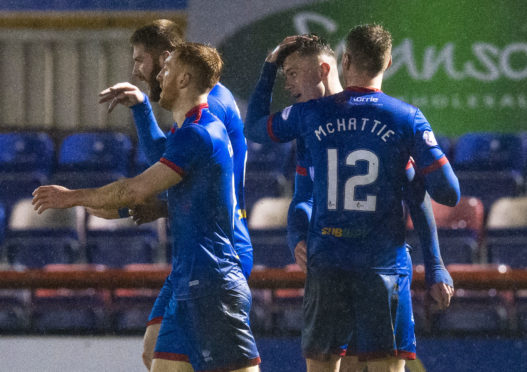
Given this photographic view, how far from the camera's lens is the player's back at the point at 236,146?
295 centimetres

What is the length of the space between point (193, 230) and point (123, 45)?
773 cm

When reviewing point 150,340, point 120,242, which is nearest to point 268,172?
point 120,242

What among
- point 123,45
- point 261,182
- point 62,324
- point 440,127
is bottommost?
point 62,324

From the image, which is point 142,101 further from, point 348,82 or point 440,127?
point 440,127

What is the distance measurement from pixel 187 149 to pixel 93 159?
5098 millimetres

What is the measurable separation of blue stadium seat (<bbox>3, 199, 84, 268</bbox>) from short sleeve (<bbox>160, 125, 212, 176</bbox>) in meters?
4.58

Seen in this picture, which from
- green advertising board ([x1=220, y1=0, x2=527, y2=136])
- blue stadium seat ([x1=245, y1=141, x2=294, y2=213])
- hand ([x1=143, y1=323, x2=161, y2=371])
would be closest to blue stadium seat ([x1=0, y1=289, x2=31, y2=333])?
blue stadium seat ([x1=245, y1=141, x2=294, y2=213])

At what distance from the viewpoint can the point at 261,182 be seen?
7312 millimetres

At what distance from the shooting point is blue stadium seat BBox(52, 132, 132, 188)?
739cm

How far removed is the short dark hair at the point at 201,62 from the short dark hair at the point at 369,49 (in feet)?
1.61

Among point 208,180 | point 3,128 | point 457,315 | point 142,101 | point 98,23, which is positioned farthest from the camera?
point 98,23

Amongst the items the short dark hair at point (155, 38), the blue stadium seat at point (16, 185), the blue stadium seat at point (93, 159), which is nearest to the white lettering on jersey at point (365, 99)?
the short dark hair at point (155, 38)

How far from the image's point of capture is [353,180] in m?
2.87

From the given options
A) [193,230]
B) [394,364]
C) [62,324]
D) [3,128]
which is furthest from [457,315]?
[3,128]
